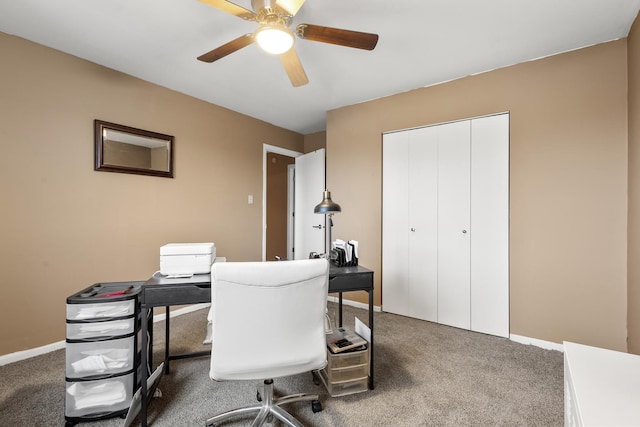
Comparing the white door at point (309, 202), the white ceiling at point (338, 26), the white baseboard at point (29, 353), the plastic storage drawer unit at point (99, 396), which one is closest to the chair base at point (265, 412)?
the plastic storage drawer unit at point (99, 396)

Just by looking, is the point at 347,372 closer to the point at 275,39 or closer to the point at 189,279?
the point at 189,279

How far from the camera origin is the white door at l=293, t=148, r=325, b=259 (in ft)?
13.4

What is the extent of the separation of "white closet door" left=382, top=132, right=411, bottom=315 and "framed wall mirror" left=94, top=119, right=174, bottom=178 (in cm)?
243

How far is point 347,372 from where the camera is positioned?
6.00 ft

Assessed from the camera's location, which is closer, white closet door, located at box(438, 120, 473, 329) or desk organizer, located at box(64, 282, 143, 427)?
desk organizer, located at box(64, 282, 143, 427)

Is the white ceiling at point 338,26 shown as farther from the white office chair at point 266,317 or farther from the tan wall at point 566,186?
the white office chair at point 266,317

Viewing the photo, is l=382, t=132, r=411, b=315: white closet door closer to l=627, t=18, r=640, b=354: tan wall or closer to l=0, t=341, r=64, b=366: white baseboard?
l=627, t=18, r=640, b=354: tan wall

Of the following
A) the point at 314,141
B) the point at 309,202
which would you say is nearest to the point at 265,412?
the point at 309,202

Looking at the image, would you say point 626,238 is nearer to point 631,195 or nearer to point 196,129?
point 631,195

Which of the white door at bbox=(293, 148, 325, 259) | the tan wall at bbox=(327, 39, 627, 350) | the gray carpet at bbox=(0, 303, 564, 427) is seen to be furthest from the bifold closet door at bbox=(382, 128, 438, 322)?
the white door at bbox=(293, 148, 325, 259)

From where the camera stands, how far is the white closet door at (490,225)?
→ 266 centimetres

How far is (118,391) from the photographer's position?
5.15ft

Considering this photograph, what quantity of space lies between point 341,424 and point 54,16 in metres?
3.17

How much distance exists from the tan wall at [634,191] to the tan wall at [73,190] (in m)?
3.84
